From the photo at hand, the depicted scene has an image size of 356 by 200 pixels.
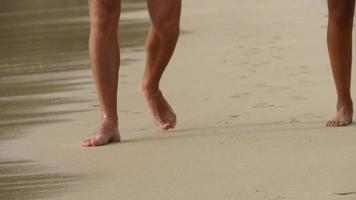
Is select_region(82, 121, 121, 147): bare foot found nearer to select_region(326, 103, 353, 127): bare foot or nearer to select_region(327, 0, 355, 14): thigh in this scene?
select_region(326, 103, 353, 127): bare foot

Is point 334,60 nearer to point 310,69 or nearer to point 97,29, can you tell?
point 97,29

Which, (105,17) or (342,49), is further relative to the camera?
(342,49)

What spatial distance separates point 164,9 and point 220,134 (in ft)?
2.21

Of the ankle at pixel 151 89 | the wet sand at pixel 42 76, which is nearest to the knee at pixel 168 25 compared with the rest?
the ankle at pixel 151 89

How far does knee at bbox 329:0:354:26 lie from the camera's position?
6164 mm

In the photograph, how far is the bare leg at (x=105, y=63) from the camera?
19.9 feet

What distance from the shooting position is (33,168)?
5.55 m

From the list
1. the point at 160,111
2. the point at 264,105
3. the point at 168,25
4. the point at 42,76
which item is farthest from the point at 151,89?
the point at 42,76

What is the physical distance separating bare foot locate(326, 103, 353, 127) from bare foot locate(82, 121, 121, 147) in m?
1.05

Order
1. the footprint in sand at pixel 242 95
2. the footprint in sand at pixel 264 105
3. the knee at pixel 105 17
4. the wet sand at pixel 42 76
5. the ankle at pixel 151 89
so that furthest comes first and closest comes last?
the footprint in sand at pixel 242 95 → the footprint in sand at pixel 264 105 → the ankle at pixel 151 89 → the knee at pixel 105 17 → the wet sand at pixel 42 76

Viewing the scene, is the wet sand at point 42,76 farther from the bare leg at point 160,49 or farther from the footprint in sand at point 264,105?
the footprint in sand at point 264,105

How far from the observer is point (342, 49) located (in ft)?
20.8

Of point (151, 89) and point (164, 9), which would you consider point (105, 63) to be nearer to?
point (164, 9)

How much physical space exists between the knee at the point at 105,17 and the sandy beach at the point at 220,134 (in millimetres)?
566
